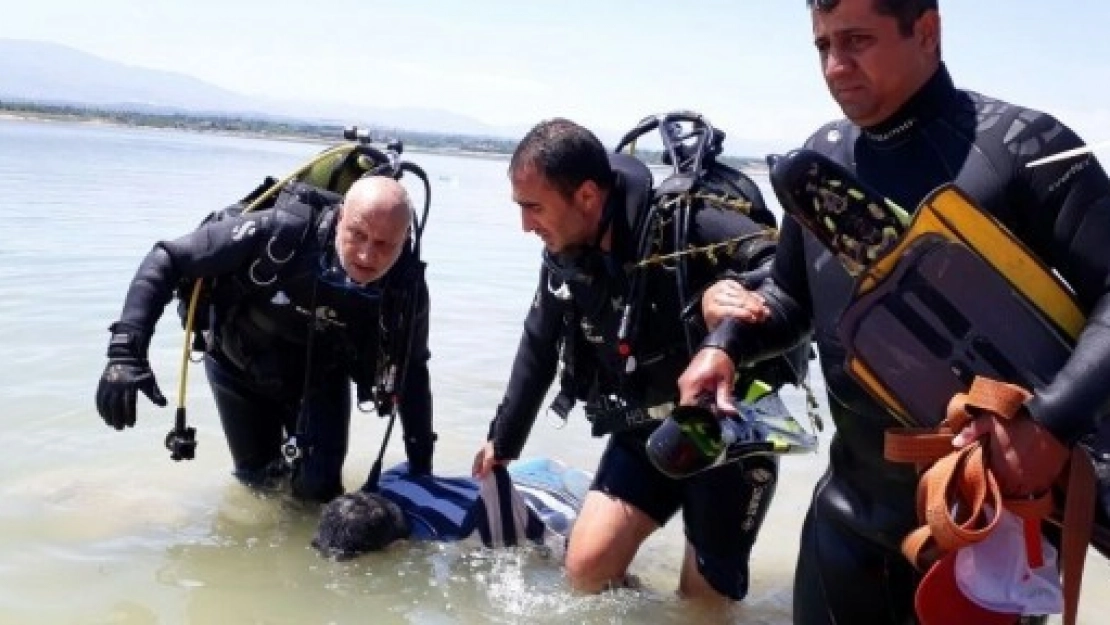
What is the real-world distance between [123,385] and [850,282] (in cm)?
265

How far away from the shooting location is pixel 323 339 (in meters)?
4.52

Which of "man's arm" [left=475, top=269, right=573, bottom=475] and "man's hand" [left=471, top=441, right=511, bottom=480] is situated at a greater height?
"man's arm" [left=475, top=269, right=573, bottom=475]

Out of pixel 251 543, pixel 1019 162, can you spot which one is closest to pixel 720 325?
pixel 1019 162

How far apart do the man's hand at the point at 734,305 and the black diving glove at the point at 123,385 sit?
7.16 ft

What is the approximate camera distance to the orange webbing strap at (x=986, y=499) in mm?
1688

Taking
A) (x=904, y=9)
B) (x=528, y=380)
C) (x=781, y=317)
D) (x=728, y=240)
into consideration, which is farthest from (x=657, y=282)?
(x=904, y=9)

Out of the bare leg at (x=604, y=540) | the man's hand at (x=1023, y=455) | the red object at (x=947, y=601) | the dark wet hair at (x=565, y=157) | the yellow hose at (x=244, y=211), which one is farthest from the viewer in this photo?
→ the yellow hose at (x=244, y=211)

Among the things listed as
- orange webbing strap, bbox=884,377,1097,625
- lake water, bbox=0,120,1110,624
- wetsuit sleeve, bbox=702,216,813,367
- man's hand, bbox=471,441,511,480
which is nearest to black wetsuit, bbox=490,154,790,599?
man's hand, bbox=471,441,511,480

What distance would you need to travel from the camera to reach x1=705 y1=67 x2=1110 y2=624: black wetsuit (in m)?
1.81

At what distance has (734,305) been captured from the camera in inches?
92.3

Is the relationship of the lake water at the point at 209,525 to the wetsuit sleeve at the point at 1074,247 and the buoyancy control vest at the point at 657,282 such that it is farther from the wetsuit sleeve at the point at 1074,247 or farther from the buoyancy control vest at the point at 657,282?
the wetsuit sleeve at the point at 1074,247

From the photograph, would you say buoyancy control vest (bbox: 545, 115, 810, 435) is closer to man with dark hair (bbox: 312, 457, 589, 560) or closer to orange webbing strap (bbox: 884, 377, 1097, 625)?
man with dark hair (bbox: 312, 457, 589, 560)

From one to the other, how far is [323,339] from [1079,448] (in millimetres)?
3338

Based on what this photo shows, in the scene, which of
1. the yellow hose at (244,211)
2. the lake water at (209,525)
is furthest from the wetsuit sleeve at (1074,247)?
the yellow hose at (244,211)
